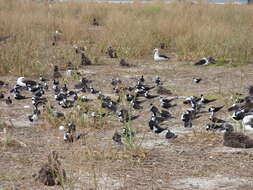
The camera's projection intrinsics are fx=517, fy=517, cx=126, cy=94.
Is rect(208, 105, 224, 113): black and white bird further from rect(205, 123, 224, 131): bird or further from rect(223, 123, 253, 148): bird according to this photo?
rect(223, 123, 253, 148): bird

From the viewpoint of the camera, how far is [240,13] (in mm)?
19688

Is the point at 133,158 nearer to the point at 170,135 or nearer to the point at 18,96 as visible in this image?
the point at 170,135

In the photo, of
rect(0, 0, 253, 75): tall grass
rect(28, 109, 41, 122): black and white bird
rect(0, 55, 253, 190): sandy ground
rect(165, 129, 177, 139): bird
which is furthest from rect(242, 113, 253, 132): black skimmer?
rect(0, 0, 253, 75): tall grass

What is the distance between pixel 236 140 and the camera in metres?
6.36

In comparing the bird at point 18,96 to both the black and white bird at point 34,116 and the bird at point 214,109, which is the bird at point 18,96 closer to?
the black and white bird at point 34,116

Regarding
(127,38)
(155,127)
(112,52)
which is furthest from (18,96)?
(127,38)

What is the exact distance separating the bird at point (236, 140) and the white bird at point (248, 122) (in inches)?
27.3

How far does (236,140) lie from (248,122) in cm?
92

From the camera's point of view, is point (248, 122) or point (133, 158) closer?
point (133, 158)

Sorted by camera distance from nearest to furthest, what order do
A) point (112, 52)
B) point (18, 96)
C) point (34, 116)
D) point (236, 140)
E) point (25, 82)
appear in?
point (236, 140), point (34, 116), point (18, 96), point (25, 82), point (112, 52)

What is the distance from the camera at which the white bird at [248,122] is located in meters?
7.10

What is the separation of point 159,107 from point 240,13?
1192cm

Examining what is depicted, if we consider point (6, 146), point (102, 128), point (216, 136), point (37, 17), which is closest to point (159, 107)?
point (102, 128)

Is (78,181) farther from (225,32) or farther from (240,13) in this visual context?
(240,13)
